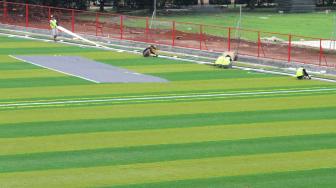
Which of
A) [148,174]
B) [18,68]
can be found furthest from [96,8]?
[148,174]

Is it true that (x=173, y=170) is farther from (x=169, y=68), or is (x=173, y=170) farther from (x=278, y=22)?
(x=278, y=22)

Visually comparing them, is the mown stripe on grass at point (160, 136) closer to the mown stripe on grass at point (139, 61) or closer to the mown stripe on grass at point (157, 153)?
the mown stripe on grass at point (157, 153)

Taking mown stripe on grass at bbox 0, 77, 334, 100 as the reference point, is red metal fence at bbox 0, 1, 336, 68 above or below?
above

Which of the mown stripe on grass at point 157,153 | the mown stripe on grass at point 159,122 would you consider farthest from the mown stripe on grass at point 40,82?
the mown stripe on grass at point 157,153

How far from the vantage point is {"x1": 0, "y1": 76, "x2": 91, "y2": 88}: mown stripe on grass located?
30.5m

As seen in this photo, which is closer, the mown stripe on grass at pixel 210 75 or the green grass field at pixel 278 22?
the mown stripe on grass at pixel 210 75

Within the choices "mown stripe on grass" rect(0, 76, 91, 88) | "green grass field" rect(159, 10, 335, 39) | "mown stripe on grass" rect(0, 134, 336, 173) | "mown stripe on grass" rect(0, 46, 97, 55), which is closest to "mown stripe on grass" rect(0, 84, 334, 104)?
"mown stripe on grass" rect(0, 76, 91, 88)

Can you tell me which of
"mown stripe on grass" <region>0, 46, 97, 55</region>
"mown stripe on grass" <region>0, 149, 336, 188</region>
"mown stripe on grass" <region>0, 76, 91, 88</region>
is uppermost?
"mown stripe on grass" <region>0, 46, 97, 55</region>

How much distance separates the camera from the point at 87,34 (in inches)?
1822

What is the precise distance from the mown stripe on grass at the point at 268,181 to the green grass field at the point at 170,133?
21 mm

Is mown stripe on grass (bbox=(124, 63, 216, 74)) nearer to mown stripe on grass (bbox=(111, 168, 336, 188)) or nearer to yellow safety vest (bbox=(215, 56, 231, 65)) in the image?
yellow safety vest (bbox=(215, 56, 231, 65))

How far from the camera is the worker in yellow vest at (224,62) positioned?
1454 inches

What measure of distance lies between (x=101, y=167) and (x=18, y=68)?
1778cm

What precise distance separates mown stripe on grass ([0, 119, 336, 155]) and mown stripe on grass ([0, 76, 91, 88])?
9.59 m
